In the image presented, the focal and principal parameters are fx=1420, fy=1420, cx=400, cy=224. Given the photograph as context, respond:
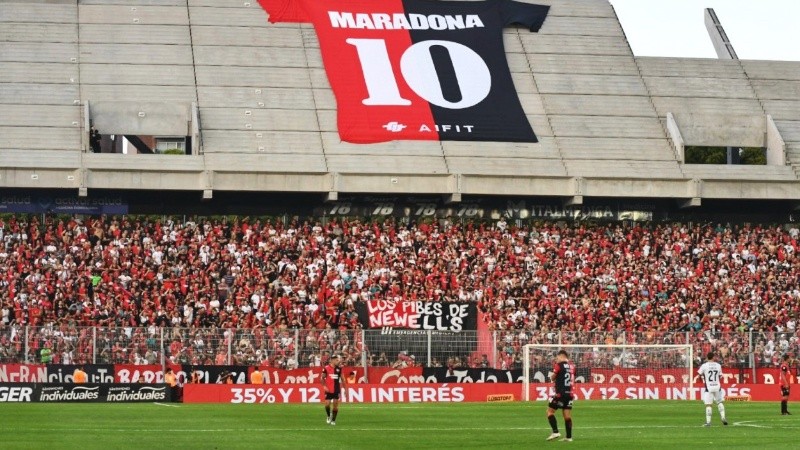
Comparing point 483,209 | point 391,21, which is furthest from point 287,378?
point 391,21

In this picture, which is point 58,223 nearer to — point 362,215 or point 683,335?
point 362,215

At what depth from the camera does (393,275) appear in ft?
183

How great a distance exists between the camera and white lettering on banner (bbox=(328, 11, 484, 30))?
67.2 m

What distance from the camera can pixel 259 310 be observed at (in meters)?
52.9

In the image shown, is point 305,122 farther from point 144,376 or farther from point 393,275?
point 144,376

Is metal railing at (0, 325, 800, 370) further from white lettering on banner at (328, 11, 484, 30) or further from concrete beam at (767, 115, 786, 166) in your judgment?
white lettering on banner at (328, 11, 484, 30)

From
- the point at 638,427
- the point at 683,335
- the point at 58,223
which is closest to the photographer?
the point at 638,427

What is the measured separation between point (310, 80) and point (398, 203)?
27.0 ft

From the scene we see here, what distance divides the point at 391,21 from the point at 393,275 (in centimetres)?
1659

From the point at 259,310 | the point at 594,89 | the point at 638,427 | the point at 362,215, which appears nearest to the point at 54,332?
the point at 259,310

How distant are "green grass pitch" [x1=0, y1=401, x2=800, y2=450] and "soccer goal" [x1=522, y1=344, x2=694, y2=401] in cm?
498

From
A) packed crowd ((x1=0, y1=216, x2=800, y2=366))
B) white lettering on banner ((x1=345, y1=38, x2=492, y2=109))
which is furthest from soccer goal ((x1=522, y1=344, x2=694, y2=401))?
white lettering on banner ((x1=345, y1=38, x2=492, y2=109))

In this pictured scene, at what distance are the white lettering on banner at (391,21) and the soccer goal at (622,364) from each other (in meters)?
23.4

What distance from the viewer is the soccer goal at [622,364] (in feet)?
160
